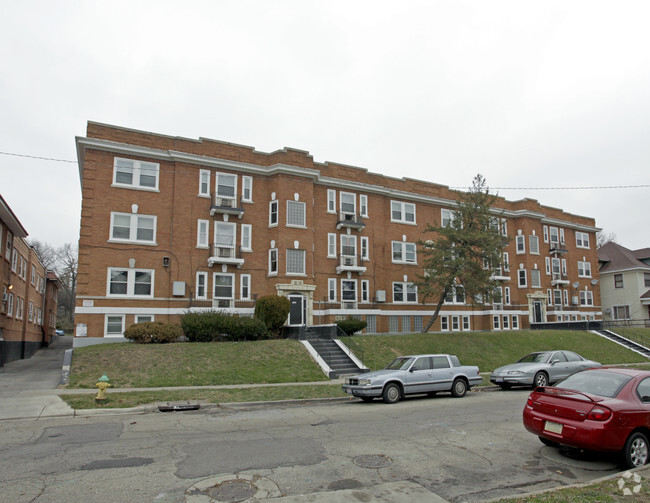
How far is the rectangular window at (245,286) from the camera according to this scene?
96.5 feet

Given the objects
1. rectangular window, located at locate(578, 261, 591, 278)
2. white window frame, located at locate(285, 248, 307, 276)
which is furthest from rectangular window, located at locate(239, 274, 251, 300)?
rectangular window, located at locate(578, 261, 591, 278)

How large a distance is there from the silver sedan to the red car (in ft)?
31.3

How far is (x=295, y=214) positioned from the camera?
30.5 metres

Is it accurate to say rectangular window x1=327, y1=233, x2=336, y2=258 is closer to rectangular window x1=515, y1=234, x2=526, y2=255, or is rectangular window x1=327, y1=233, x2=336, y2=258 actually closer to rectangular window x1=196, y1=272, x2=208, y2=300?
rectangular window x1=196, y1=272, x2=208, y2=300

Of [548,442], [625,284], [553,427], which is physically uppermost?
[625,284]

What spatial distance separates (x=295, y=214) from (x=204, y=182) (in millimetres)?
5922

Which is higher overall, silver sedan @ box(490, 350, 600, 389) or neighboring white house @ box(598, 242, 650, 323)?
neighboring white house @ box(598, 242, 650, 323)

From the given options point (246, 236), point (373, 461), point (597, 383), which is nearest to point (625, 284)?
point (246, 236)

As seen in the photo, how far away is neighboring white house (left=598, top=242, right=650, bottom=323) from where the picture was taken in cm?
5044

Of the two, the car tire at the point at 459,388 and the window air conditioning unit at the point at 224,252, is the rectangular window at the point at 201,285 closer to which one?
the window air conditioning unit at the point at 224,252

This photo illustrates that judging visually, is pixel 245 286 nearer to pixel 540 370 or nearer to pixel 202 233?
pixel 202 233

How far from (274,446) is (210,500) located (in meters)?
2.87

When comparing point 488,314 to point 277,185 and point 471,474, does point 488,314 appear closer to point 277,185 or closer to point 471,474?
point 277,185

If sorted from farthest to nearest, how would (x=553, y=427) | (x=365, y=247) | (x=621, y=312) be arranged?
(x=621, y=312) → (x=365, y=247) → (x=553, y=427)
